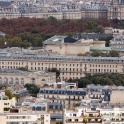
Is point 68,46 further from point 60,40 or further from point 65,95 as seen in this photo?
point 65,95

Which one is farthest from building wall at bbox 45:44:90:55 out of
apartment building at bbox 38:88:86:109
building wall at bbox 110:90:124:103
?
building wall at bbox 110:90:124:103

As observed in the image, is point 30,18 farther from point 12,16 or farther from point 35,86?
point 35,86

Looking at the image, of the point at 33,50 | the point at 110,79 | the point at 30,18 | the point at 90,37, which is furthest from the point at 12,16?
the point at 110,79

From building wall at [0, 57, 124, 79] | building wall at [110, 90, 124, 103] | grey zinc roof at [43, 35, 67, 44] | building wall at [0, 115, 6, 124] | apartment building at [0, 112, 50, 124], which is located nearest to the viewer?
building wall at [0, 115, 6, 124]

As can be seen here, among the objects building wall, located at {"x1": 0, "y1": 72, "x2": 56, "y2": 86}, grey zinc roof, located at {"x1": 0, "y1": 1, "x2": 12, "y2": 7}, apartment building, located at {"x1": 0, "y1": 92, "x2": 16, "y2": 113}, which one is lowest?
grey zinc roof, located at {"x1": 0, "y1": 1, "x2": 12, "y2": 7}

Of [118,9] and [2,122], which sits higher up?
[2,122]

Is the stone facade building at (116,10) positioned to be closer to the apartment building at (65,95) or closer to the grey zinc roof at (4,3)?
the grey zinc roof at (4,3)

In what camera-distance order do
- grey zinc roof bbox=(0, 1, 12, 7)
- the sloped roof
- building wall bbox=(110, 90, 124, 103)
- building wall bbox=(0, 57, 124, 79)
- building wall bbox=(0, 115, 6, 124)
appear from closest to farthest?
building wall bbox=(0, 115, 6, 124) → building wall bbox=(110, 90, 124, 103) → building wall bbox=(0, 57, 124, 79) → the sloped roof → grey zinc roof bbox=(0, 1, 12, 7)

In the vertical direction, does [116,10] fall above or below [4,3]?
above

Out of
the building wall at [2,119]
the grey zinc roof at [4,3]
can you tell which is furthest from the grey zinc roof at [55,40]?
the building wall at [2,119]

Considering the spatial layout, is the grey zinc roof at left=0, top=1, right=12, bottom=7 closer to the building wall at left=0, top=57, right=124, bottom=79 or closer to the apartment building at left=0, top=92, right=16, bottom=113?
the building wall at left=0, top=57, right=124, bottom=79

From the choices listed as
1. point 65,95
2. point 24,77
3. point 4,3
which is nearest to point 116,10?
point 4,3
